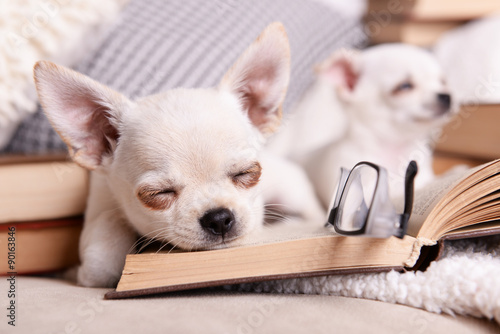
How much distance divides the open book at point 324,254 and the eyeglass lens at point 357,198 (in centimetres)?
4

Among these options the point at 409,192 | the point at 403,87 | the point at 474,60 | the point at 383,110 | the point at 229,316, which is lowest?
the point at 229,316

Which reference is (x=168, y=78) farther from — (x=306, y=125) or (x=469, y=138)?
(x=469, y=138)

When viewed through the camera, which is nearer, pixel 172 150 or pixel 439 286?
pixel 439 286

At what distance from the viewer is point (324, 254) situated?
2.89ft

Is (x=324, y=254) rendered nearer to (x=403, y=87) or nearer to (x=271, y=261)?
(x=271, y=261)

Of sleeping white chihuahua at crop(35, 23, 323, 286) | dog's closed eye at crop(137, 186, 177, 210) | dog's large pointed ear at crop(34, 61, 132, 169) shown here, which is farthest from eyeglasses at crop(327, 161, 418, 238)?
dog's large pointed ear at crop(34, 61, 132, 169)

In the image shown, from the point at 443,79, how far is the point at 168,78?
1.19 m

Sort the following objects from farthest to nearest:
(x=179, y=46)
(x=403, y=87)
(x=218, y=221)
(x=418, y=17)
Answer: (x=418, y=17) < (x=403, y=87) < (x=179, y=46) < (x=218, y=221)

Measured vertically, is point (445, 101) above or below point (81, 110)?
above

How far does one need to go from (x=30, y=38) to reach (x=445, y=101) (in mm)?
1562

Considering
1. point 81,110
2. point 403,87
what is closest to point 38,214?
point 81,110

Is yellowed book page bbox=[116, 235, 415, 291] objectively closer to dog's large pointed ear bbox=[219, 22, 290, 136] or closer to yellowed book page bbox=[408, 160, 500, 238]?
yellowed book page bbox=[408, 160, 500, 238]

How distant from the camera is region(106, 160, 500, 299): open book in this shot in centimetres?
88

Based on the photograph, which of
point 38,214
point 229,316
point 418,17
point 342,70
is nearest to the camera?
point 229,316
